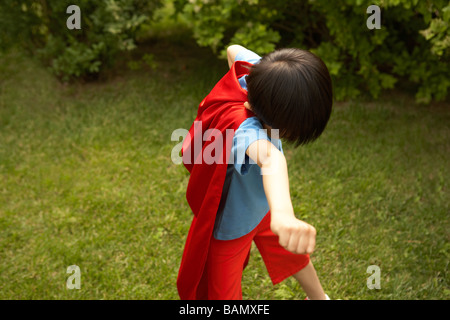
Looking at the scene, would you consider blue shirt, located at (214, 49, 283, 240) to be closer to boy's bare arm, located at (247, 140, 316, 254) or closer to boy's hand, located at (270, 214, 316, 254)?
boy's bare arm, located at (247, 140, 316, 254)

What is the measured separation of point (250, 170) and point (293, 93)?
0.39 metres

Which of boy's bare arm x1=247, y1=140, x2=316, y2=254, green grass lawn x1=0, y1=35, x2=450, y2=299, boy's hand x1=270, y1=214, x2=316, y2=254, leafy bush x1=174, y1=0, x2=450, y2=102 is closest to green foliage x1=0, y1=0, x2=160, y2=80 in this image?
green grass lawn x1=0, y1=35, x2=450, y2=299

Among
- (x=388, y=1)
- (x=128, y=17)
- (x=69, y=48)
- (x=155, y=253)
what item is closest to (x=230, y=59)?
(x=155, y=253)

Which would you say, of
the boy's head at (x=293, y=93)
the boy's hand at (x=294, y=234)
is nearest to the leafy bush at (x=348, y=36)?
the boy's head at (x=293, y=93)

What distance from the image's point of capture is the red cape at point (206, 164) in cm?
143

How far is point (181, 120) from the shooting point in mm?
3943

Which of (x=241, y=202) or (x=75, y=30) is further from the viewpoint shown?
(x=75, y=30)

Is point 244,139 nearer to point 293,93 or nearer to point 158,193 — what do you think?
point 293,93

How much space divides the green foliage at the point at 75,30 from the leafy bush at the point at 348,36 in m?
0.60

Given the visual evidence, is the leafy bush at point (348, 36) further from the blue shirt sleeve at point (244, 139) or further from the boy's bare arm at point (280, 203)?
the boy's bare arm at point (280, 203)

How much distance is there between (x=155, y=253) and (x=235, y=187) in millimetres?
1348

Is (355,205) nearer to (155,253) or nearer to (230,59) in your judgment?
(155,253)

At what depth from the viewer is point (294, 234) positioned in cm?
106

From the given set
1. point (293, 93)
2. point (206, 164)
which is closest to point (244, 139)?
point (293, 93)
